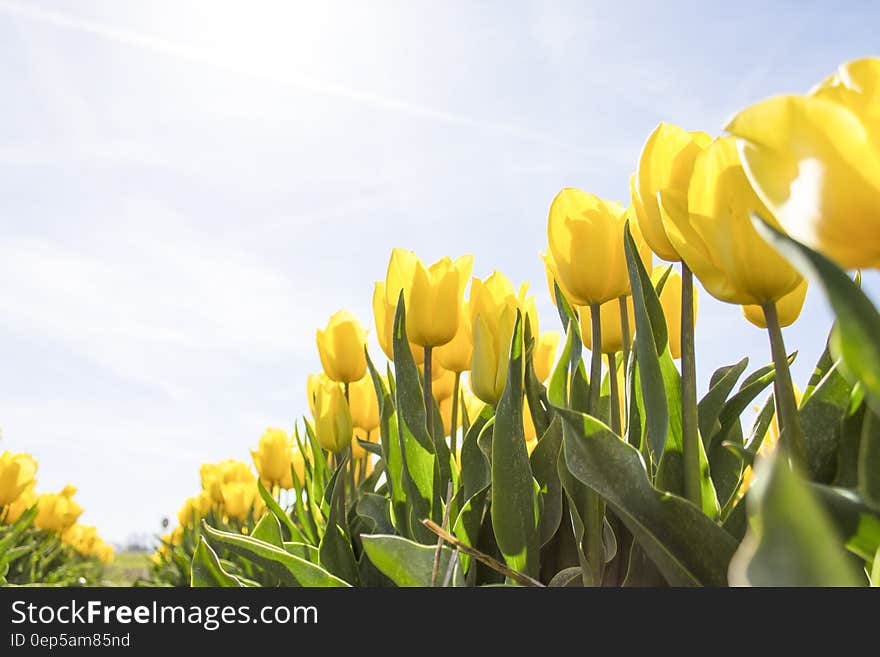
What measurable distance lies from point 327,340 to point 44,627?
1.26 m

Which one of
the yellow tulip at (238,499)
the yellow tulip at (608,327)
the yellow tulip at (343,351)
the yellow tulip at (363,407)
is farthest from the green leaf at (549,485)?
the yellow tulip at (238,499)

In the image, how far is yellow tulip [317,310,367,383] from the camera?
70.2 inches

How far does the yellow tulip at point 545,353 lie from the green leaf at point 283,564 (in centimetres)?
66

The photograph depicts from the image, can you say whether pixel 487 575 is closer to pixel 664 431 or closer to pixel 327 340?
pixel 664 431

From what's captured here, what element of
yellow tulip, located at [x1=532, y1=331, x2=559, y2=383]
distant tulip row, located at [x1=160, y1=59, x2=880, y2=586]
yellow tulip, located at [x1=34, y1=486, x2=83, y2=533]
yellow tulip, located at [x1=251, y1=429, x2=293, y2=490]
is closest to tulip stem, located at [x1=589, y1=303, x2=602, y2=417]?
distant tulip row, located at [x1=160, y1=59, x2=880, y2=586]

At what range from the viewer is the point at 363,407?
203 centimetres

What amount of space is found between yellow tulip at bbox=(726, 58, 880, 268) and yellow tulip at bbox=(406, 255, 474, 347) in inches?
31.2

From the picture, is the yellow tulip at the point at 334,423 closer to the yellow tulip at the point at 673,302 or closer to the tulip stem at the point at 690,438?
the yellow tulip at the point at 673,302

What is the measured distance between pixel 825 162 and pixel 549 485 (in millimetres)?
544

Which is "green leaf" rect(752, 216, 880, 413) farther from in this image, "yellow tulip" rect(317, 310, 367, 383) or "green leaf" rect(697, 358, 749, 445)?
"yellow tulip" rect(317, 310, 367, 383)

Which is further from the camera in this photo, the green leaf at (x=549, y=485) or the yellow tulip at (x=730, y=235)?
the green leaf at (x=549, y=485)

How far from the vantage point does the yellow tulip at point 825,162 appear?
437 millimetres

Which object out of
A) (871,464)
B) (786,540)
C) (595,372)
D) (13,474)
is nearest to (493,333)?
(595,372)

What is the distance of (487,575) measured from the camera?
904mm
